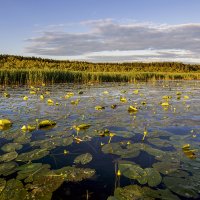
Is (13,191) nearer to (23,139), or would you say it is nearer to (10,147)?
(10,147)

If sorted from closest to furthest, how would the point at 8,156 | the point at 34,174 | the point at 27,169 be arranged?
the point at 34,174
the point at 27,169
the point at 8,156

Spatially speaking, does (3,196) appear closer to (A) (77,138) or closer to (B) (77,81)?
(A) (77,138)

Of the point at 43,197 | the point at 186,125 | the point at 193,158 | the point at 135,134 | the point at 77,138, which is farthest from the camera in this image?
the point at 186,125

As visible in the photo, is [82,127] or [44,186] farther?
[82,127]

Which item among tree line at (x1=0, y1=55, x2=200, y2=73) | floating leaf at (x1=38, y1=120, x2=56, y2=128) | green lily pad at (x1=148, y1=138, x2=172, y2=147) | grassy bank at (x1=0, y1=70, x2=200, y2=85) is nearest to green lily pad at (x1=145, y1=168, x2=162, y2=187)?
green lily pad at (x1=148, y1=138, x2=172, y2=147)

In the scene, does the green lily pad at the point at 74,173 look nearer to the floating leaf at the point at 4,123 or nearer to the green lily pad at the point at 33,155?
the green lily pad at the point at 33,155

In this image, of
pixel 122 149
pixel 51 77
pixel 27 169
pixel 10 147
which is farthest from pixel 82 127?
pixel 51 77

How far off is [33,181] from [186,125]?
4.12m

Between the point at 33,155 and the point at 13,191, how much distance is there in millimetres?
1189

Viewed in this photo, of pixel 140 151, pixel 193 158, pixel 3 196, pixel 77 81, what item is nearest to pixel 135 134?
pixel 140 151

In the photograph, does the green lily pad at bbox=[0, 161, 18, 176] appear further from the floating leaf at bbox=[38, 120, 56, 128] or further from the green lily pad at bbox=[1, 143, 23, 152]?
the floating leaf at bbox=[38, 120, 56, 128]

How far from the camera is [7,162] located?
151 inches

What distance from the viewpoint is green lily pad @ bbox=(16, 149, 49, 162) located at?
3.96 metres

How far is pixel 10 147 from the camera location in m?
4.45
